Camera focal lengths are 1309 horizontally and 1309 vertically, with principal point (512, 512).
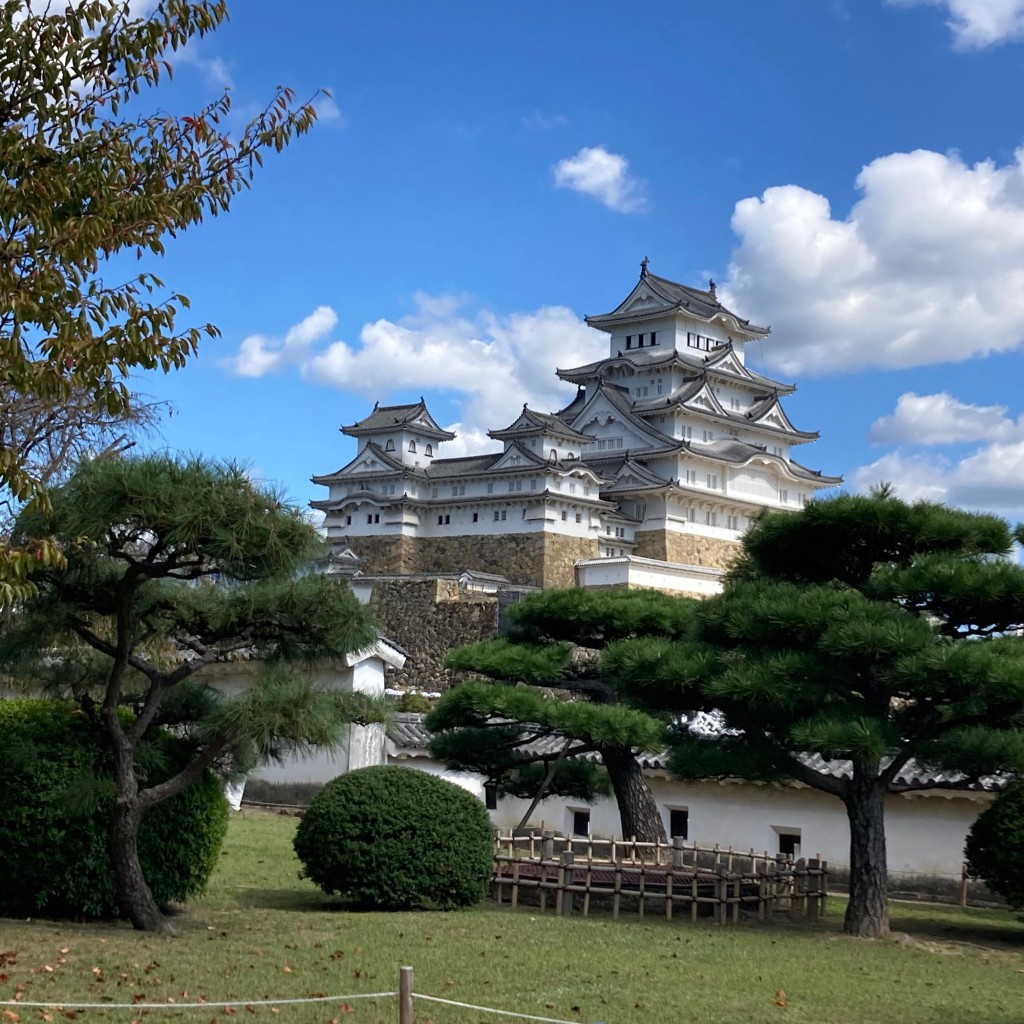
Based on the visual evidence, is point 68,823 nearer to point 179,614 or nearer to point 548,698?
point 179,614

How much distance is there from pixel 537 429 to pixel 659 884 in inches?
1336

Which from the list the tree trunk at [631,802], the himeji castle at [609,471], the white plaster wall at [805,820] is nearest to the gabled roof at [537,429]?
the himeji castle at [609,471]

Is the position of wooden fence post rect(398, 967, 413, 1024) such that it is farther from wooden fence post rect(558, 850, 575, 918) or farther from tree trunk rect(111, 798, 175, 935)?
wooden fence post rect(558, 850, 575, 918)

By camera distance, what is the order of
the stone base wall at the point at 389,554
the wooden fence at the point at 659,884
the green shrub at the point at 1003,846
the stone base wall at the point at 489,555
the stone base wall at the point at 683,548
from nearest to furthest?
1. the green shrub at the point at 1003,846
2. the wooden fence at the point at 659,884
3. the stone base wall at the point at 489,555
4. the stone base wall at the point at 683,548
5. the stone base wall at the point at 389,554

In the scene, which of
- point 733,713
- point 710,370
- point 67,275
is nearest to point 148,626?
point 67,275

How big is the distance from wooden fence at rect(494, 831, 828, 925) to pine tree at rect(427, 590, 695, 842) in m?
1.22

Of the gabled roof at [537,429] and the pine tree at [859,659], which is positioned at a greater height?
the gabled roof at [537,429]

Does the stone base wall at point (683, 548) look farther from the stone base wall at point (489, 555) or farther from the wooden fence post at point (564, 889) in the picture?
the wooden fence post at point (564, 889)

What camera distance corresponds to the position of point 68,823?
10266 millimetres

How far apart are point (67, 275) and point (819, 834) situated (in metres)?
13.1

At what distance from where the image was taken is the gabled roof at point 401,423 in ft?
164

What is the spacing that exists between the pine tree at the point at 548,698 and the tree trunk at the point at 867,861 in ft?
7.18

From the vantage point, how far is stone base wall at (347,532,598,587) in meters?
44.4

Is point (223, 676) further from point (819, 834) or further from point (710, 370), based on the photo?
point (710, 370)
